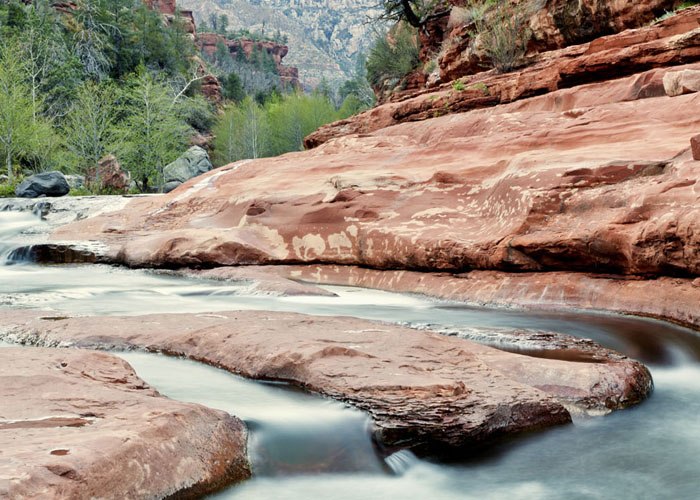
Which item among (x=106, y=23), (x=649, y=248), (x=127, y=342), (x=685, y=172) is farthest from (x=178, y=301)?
(x=106, y=23)

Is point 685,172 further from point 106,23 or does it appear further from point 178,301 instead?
point 106,23

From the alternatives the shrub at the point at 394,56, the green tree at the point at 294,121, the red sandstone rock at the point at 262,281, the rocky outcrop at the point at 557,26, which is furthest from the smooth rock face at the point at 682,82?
the green tree at the point at 294,121

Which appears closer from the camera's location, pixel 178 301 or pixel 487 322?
pixel 487 322

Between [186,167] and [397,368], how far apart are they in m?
41.2

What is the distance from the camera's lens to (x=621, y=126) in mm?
7523

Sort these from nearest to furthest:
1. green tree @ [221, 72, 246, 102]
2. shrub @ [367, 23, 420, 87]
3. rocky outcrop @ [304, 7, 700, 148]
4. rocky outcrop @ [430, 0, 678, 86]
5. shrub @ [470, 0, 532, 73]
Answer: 1. rocky outcrop @ [304, 7, 700, 148]
2. rocky outcrop @ [430, 0, 678, 86]
3. shrub @ [470, 0, 532, 73]
4. shrub @ [367, 23, 420, 87]
5. green tree @ [221, 72, 246, 102]

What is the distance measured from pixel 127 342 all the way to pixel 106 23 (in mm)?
52923

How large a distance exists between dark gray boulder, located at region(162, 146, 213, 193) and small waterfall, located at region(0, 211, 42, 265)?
78.8 ft

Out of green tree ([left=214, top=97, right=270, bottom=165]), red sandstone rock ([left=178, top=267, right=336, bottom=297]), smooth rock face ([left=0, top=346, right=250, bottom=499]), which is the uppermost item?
green tree ([left=214, top=97, right=270, bottom=165])

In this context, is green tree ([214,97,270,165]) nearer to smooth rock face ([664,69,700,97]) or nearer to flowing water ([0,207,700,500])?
smooth rock face ([664,69,700,97])

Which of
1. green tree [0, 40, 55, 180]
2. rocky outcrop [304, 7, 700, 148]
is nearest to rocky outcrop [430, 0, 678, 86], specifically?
rocky outcrop [304, 7, 700, 148]

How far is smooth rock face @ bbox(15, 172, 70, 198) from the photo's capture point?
70.5 ft

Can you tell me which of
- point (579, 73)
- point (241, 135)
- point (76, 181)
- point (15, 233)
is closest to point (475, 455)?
point (579, 73)

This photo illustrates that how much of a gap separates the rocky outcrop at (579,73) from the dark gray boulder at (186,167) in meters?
28.2
